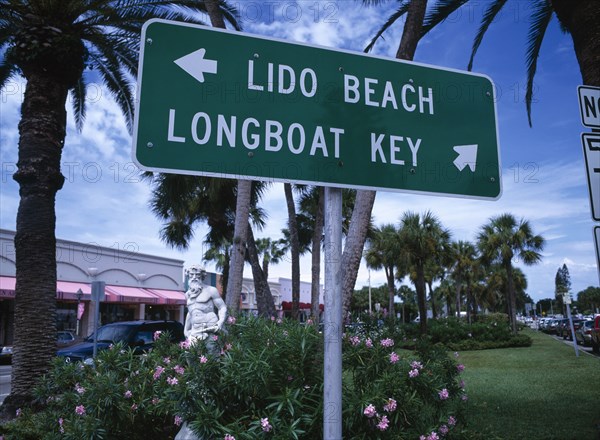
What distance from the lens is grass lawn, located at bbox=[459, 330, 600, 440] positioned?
729 cm

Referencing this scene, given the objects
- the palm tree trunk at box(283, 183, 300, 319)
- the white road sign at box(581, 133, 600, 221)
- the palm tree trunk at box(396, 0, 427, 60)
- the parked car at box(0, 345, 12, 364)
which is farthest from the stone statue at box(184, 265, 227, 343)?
the parked car at box(0, 345, 12, 364)

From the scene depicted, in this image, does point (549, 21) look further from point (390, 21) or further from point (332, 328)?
point (332, 328)

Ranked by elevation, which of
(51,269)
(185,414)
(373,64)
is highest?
(373,64)

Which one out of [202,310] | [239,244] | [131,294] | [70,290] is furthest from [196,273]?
[131,294]

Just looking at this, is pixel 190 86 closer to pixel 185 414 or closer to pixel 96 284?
pixel 185 414

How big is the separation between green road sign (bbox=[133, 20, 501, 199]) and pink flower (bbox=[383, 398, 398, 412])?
1684 millimetres

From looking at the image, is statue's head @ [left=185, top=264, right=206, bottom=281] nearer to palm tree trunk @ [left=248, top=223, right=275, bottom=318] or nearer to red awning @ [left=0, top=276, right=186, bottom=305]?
palm tree trunk @ [left=248, top=223, right=275, bottom=318]

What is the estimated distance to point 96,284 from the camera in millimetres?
14812

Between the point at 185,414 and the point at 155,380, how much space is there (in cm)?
85

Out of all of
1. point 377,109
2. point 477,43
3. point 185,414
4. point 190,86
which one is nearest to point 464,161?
point 377,109

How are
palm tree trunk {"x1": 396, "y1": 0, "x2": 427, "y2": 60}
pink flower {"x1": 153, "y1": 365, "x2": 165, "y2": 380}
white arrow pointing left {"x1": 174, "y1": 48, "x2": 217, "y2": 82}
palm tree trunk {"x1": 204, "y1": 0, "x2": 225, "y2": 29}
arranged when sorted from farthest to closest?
1. palm tree trunk {"x1": 204, "y1": 0, "x2": 225, "y2": 29}
2. palm tree trunk {"x1": 396, "y1": 0, "x2": 427, "y2": 60}
3. pink flower {"x1": 153, "y1": 365, "x2": 165, "y2": 380}
4. white arrow pointing left {"x1": 174, "y1": 48, "x2": 217, "y2": 82}

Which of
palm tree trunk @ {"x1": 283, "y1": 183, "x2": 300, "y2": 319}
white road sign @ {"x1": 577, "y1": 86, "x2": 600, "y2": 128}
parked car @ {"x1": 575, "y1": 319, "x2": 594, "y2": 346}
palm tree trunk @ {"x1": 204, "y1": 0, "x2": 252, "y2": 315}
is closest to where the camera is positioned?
white road sign @ {"x1": 577, "y1": 86, "x2": 600, "y2": 128}

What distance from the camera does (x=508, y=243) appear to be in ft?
113

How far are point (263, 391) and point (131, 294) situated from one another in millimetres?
28750
